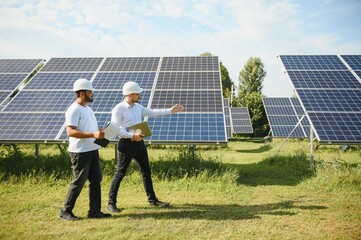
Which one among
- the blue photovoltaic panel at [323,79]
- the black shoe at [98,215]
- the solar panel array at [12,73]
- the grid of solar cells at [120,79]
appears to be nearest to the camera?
the black shoe at [98,215]

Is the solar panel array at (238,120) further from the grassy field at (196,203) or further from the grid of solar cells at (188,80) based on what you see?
the grassy field at (196,203)

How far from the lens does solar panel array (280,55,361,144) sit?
27.6ft

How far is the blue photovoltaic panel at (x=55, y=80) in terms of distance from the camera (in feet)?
34.7

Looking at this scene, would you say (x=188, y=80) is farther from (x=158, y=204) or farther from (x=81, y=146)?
(x=81, y=146)

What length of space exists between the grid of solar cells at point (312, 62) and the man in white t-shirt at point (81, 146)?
29.7ft

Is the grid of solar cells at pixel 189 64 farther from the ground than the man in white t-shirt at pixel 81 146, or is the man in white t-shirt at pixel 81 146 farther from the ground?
the grid of solar cells at pixel 189 64

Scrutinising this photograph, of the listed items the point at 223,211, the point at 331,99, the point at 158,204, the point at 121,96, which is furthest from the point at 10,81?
the point at 331,99

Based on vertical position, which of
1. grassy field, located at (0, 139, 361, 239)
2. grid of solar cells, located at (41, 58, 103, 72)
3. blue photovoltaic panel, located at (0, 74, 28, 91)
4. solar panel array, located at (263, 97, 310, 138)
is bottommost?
solar panel array, located at (263, 97, 310, 138)

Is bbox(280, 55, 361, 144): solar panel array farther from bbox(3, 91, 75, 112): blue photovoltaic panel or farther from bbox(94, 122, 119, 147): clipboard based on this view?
bbox(3, 91, 75, 112): blue photovoltaic panel

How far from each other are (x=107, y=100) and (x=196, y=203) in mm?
5186

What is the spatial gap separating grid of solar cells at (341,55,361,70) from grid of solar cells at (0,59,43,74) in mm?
13792

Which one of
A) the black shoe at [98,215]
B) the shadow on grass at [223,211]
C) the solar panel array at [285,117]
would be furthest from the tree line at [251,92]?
the black shoe at [98,215]

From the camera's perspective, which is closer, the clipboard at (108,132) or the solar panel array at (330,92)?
the clipboard at (108,132)

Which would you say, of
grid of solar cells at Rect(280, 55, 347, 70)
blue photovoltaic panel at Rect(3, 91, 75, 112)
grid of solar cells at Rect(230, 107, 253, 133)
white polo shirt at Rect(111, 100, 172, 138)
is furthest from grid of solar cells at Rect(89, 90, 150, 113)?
grid of solar cells at Rect(230, 107, 253, 133)
